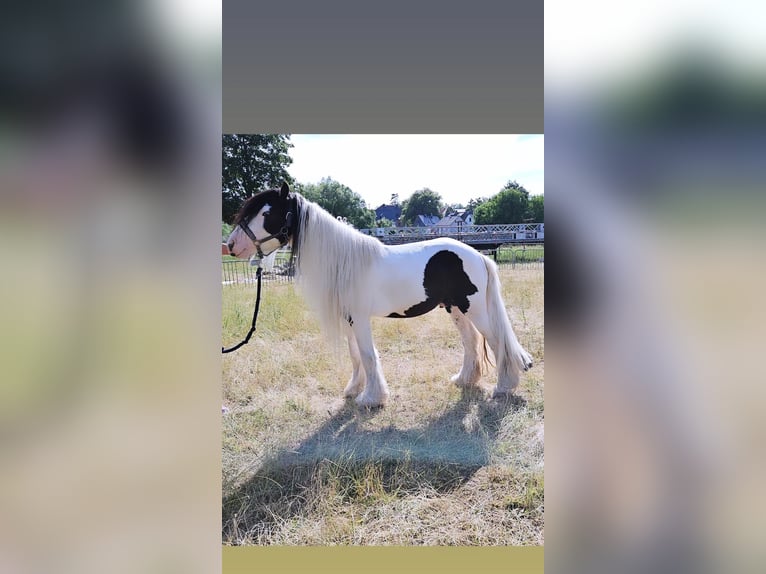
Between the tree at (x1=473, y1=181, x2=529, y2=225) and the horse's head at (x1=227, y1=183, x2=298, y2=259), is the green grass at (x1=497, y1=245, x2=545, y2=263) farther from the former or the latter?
the horse's head at (x1=227, y1=183, x2=298, y2=259)

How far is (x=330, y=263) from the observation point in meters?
2.83

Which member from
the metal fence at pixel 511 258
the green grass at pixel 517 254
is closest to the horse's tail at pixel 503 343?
the metal fence at pixel 511 258

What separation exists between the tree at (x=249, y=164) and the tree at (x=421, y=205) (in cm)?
112

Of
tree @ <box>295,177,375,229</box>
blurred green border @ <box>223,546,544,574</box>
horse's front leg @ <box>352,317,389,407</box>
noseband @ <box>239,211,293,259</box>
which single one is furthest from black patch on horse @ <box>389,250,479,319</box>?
blurred green border @ <box>223,546,544,574</box>

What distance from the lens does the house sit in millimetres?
3436

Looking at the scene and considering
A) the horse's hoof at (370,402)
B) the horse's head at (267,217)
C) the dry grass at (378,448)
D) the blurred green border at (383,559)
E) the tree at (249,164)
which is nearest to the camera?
the blurred green border at (383,559)

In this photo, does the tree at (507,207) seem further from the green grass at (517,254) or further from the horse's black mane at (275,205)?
the horse's black mane at (275,205)
